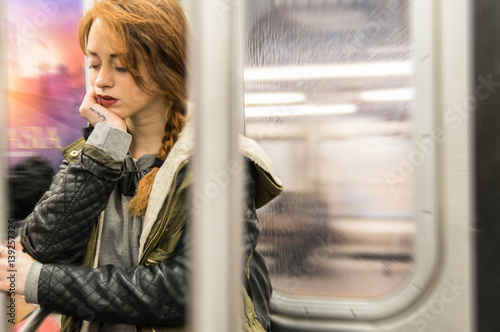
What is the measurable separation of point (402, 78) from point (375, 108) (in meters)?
0.11

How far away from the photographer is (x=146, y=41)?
28.5 inches

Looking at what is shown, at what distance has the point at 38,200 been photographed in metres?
0.76

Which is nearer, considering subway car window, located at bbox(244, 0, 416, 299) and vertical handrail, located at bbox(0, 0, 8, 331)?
vertical handrail, located at bbox(0, 0, 8, 331)

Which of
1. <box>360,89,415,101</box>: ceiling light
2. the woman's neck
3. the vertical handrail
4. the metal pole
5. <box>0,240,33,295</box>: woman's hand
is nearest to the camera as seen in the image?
the metal pole

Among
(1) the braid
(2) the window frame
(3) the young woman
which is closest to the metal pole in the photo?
(3) the young woman

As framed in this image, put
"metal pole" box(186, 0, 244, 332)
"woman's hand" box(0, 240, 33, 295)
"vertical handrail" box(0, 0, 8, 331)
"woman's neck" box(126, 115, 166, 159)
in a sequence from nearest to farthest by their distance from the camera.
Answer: "metal pole" box(186, 0, 244, 332) < "vertical handrail" box(0, 0, 8, 331) < "woman's hand" box(0, 240, 33, 295) < "woman's neck" box(126, 115, 166, 159)

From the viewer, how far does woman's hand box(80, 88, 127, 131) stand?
75 centimetres

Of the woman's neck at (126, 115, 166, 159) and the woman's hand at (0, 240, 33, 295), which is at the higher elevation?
the woman's neck at (126, 115, 166, 159)

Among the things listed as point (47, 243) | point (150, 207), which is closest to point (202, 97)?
point (150, 207)

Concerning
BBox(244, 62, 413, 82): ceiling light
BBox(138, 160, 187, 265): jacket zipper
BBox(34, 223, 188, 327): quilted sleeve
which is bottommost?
BBox(34, 223, 188, 327): quilted sleeve

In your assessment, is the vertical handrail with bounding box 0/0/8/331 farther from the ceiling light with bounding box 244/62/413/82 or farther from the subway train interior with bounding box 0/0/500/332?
the ceiling light with bounding box 244/62/413/82

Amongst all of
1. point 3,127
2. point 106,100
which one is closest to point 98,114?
point 106,100

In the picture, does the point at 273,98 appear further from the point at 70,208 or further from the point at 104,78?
the point at 70,208

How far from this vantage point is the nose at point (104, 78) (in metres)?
0.75
